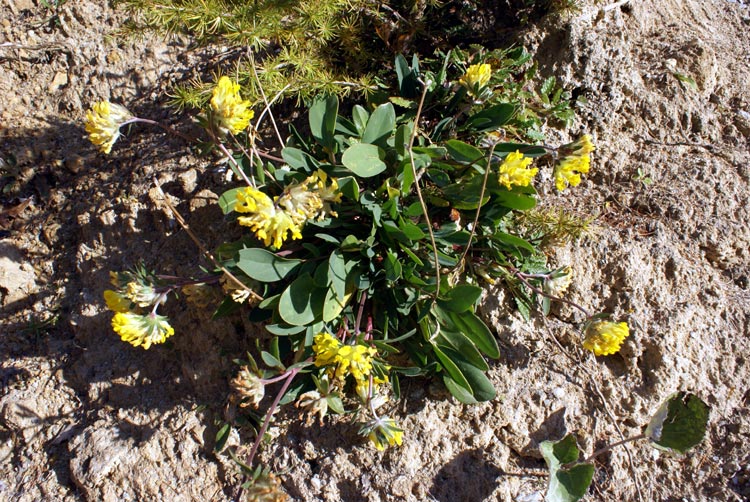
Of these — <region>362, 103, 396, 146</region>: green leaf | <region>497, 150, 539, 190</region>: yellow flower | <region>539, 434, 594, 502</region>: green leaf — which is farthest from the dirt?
<region>362, 103, 396, 146</region>: green leaf

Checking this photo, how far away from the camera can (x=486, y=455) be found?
7.43ft

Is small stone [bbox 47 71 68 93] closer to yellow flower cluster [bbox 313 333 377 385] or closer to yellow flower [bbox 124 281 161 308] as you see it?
yellow flower [bbox 124 281 161 308]

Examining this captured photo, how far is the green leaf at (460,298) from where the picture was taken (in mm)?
2084

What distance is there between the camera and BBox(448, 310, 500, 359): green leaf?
216 cm

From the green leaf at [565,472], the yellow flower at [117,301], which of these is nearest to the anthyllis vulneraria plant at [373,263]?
the yellow flower at [117,301]

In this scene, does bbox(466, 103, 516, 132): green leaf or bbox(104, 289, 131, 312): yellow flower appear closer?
bbox(104, 289, 131, 312): yellow flower

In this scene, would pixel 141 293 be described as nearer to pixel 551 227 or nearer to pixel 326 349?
pixel 326 349

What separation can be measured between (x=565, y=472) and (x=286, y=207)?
1463 mm

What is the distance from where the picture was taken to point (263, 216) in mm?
1877

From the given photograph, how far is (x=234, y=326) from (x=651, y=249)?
2.00 m

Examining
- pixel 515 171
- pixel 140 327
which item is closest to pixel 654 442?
pixel 515 171

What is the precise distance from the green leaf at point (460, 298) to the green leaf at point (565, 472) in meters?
0.63

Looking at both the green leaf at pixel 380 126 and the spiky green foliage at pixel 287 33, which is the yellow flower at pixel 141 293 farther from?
the green leaf at pixel 380 126

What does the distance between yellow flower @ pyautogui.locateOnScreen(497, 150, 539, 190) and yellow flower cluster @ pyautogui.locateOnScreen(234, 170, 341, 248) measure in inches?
25.5
